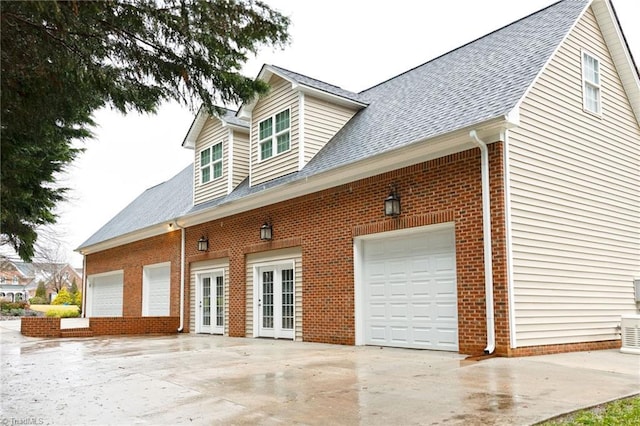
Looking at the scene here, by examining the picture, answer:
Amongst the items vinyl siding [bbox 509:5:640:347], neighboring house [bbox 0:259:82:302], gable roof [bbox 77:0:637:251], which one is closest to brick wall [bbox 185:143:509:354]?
gable roof [bbox 77:0:637:251]

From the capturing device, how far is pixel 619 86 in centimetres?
1301

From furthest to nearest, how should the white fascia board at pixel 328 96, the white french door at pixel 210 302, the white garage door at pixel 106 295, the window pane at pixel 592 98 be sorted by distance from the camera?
the white garage door at pixel 106 295, the white french door at pixel 210 302, the white fascia board at pixel 328 96, the window pane at pixel 592 98

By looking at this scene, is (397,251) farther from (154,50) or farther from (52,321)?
(52,321)

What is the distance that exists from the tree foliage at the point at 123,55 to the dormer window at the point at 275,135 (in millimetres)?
8518

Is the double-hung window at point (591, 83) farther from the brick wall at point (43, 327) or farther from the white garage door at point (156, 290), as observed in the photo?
the brick wall at point (43, 327)

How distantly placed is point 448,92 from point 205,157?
29.6 feet

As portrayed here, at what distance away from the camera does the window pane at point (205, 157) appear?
59.5ft

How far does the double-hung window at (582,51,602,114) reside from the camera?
11648mm

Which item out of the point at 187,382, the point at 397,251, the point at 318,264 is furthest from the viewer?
the point at 318,264

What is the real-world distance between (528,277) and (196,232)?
10907 mm

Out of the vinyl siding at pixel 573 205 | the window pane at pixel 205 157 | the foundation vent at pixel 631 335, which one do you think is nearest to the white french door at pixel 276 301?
the window pane at pixel 205 157

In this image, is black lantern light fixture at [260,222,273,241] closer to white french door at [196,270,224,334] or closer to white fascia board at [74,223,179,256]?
white french door at [196,270,224,334]

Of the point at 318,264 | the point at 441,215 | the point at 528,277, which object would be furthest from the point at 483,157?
the point at 318,264

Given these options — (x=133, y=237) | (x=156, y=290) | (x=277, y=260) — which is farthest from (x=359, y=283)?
(x=133, y=237)
